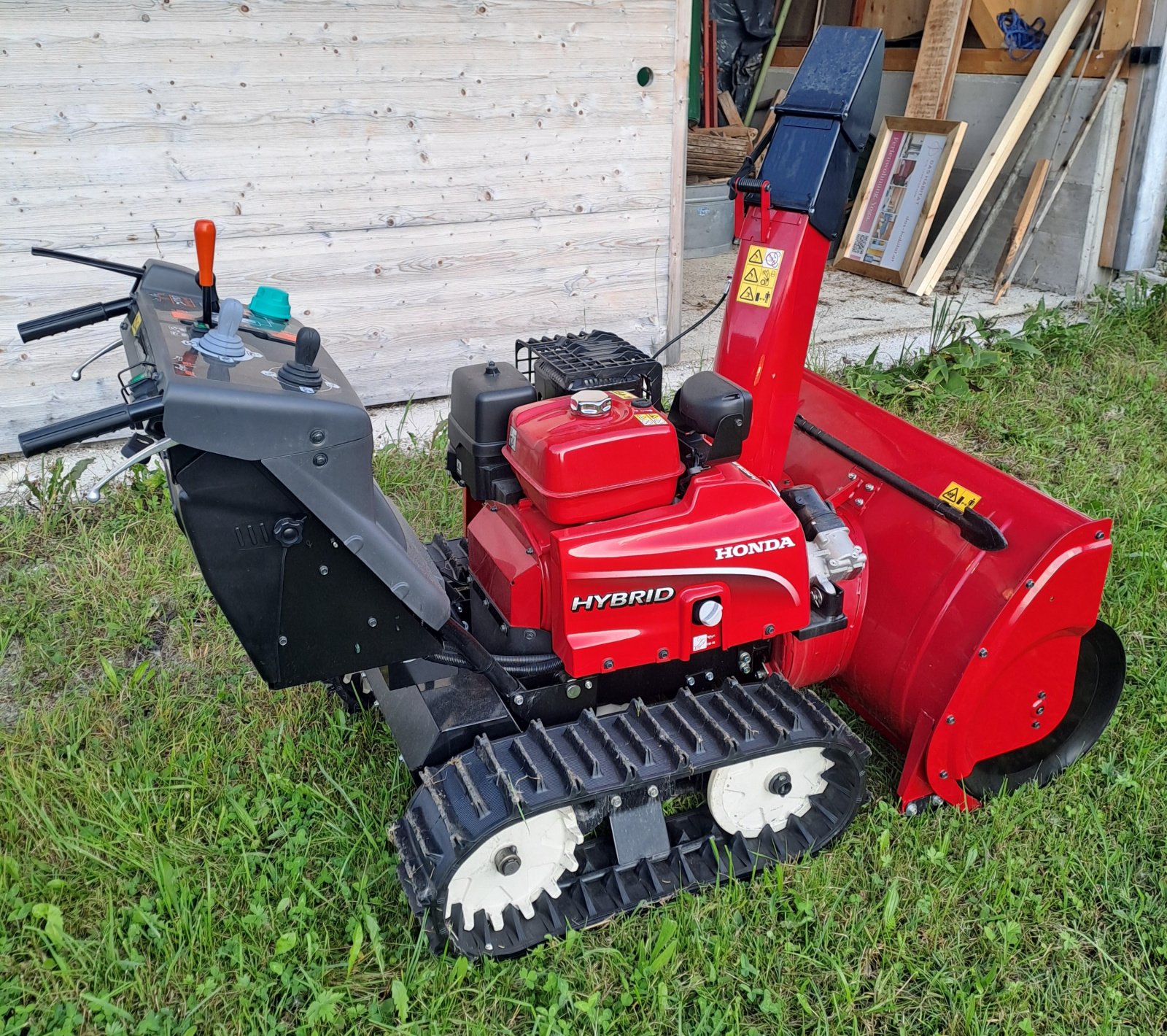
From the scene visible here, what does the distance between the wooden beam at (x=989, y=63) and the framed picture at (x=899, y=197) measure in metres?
0.39

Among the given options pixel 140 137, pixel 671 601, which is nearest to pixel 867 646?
pixel 671 601

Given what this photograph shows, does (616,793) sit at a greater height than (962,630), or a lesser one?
lesser

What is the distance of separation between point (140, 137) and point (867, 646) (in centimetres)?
323

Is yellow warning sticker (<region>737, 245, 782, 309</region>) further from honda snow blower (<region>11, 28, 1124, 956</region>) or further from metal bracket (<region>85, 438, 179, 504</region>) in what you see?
metal bracket (<region>85, 438, 179, 504</region>)

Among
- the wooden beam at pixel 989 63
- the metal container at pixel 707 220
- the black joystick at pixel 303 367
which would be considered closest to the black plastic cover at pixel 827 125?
the black joystick at pixel 303 367

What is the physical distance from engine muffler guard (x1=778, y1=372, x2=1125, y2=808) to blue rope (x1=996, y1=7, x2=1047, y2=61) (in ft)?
14.5

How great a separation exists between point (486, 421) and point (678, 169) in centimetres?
280

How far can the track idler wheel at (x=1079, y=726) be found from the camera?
8.99 feet

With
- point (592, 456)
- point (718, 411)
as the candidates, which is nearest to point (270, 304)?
point (592, 456)

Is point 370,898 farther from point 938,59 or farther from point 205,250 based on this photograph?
point 938,59

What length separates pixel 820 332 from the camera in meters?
5.58

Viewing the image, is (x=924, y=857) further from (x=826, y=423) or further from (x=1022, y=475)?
(x=1022, y=475)

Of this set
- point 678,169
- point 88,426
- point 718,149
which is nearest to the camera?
point 88,426

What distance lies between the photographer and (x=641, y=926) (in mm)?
2303
